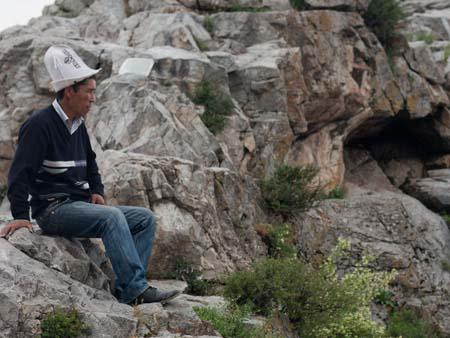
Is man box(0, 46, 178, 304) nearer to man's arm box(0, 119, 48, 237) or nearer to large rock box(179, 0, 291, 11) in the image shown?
man's arm box(0, 119, 48, 237)

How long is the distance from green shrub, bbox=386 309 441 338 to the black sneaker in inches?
376

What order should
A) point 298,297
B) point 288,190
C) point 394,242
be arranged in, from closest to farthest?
point 298,297 → point 288,190 → point 394,242

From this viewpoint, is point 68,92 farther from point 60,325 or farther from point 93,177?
point 60,325

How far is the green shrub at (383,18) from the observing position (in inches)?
865

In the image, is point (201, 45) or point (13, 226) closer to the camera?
point (13, 226)

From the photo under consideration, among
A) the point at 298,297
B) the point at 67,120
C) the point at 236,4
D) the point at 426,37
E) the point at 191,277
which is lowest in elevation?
the point at 426,37

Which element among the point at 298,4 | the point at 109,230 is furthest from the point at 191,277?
the point at 298,4

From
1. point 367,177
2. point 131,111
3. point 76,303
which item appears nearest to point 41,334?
point 76,303

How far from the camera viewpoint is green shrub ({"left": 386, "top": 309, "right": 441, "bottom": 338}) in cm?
1479

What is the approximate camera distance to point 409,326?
1532 centimetres

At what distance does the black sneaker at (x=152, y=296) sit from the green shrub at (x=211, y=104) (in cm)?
871

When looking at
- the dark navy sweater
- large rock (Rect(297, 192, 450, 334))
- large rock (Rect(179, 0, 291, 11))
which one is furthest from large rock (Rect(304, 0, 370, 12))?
the dark navy sweater

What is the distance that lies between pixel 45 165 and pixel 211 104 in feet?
29.9

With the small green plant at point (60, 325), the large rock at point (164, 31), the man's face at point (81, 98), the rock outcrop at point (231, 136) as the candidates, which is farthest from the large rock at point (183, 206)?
the large rock at point (164, 31)
